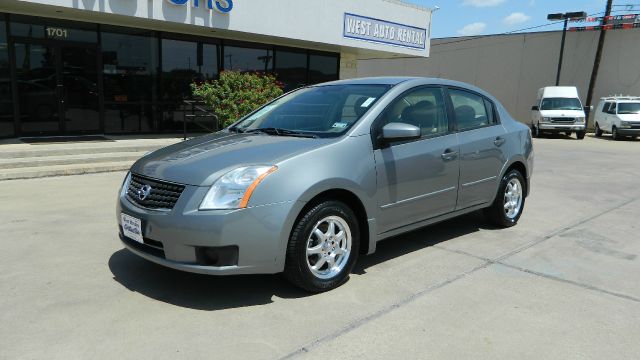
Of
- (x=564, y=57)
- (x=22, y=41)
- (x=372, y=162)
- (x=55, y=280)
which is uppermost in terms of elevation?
(x=564, y=57)

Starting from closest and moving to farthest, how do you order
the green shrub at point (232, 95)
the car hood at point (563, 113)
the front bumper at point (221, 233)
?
the front bumper at point (221, 233) < the green shrub at point (232, 95) < the car hood at point (563, 113)

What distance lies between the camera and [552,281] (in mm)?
4121

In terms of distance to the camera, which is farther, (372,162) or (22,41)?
(22,41)

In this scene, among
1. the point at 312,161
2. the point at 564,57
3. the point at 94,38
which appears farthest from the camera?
the point at 564,57

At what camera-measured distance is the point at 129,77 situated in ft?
41.7

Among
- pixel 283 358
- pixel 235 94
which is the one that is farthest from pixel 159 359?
pixel 235 94

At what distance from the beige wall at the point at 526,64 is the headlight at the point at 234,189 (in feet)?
100

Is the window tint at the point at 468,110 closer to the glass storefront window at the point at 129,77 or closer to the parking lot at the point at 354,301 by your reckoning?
the parking lot at the point at 354,301

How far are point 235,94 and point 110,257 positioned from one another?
8.06 m

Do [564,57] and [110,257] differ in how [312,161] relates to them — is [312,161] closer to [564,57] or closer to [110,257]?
[110,257]

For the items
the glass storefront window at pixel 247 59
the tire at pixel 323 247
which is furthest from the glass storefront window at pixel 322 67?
the tire at pixel 323 247

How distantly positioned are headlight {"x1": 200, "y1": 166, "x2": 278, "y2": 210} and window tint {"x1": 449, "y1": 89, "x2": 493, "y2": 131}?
7.83ft

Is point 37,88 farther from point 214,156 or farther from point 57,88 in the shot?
point 214,156

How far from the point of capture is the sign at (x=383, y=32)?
15264 millimetres
